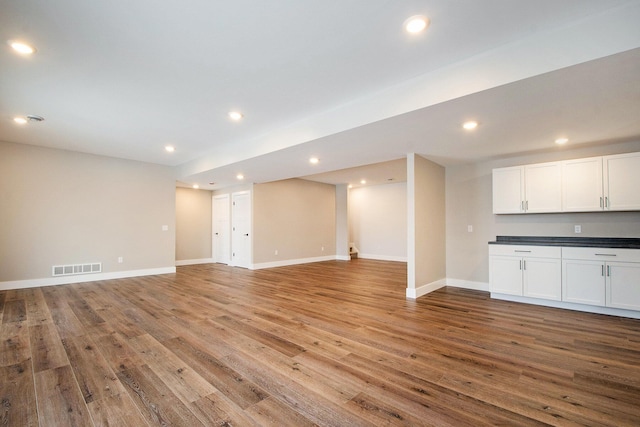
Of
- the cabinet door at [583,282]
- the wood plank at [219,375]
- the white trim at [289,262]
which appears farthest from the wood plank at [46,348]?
the cabinet door at [583,282]

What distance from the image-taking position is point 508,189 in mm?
4672

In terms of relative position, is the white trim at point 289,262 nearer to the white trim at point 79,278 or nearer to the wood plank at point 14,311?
the white trim at point 79,278

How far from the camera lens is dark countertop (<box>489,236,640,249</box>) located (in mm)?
3721

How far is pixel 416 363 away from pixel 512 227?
3657mm

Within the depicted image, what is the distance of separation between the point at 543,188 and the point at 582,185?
44cm

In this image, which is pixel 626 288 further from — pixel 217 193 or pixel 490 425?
pixel 217 193

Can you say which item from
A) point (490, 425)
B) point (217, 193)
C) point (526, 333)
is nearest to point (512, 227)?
point (526, 333)

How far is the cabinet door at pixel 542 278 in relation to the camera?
400 cm

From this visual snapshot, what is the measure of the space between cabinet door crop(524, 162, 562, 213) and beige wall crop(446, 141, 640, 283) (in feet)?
0.95

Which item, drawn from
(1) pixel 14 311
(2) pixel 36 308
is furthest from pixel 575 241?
(1) pixel 14 311

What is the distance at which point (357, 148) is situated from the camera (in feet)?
14.5

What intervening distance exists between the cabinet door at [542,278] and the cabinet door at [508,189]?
0.87 meters

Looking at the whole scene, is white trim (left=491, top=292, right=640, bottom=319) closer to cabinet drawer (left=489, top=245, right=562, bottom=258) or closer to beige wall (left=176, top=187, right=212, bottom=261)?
cabinet drawer (left=489, top=245, right=562, bottom=258)

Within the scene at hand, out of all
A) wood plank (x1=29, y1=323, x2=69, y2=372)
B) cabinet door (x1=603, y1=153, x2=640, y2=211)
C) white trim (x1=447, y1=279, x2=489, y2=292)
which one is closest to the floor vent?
wood plank (x1=29, y1=323, x2=69, y2=372)
